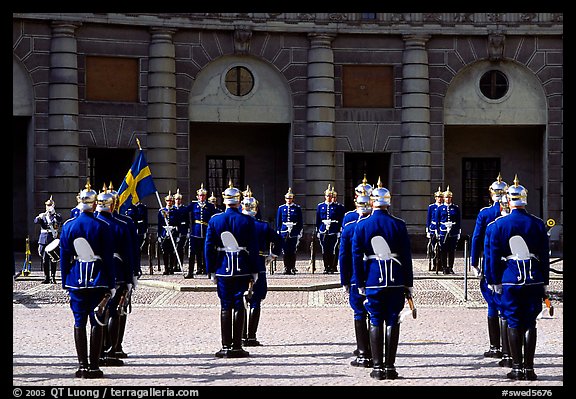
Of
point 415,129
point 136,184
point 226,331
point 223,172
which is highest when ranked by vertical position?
point 415,129

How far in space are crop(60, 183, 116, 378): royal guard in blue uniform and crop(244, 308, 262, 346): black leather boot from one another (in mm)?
2601

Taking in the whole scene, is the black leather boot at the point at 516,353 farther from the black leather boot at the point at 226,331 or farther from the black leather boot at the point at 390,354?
the black leather boot at the point at 226,331

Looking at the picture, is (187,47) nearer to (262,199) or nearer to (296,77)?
(296,77)

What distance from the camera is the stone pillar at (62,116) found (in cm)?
2897

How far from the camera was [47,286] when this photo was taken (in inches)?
844

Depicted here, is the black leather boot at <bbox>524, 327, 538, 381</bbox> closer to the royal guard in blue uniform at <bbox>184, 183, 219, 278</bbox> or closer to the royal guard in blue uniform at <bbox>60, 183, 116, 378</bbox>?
the royal guard in blue uniform at <bbox>60, 183, 116, 378</bbox>

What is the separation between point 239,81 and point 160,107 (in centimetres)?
251

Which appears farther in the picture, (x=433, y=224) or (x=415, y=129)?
(x=415, y=129)

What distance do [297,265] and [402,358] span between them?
14.7 m

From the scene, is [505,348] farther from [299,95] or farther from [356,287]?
→ [299,95]

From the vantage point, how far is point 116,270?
12.5 m

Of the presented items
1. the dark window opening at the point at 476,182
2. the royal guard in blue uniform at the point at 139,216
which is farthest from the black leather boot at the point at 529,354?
the dark window opening at the point at 476,182

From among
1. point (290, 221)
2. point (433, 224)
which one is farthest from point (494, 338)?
point (290, 221)
